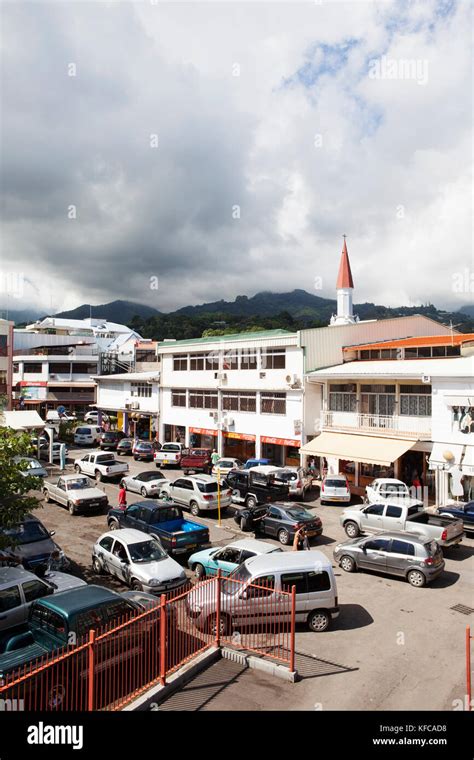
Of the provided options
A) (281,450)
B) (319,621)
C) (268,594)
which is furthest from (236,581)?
(281,450)

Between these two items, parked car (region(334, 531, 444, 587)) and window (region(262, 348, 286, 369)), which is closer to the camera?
parked car (region(334, 531, 444, 587))

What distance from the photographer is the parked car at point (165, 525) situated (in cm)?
1658

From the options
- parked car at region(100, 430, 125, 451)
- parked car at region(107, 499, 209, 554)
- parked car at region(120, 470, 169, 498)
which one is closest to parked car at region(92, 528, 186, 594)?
parked car at region(107, 499, 209, 554)

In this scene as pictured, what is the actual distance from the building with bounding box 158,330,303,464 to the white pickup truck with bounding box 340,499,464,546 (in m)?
11.4

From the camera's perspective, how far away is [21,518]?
43.2 feet

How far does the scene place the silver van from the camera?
34.3 feet

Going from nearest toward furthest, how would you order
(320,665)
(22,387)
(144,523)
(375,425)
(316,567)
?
1. (320,665)
2. (316,567)
3. (144,523)
4. (375,425)
5. (22,387)

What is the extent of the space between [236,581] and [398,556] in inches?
247

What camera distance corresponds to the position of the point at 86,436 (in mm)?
45375

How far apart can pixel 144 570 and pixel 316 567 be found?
4.68 meters

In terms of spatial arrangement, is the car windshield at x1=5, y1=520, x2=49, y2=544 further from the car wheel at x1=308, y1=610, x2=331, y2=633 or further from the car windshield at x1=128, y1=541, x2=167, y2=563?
the car wheel at x1=308, y1=610, x2=331, y2=633

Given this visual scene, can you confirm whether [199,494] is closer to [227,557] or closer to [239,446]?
[227,557]
